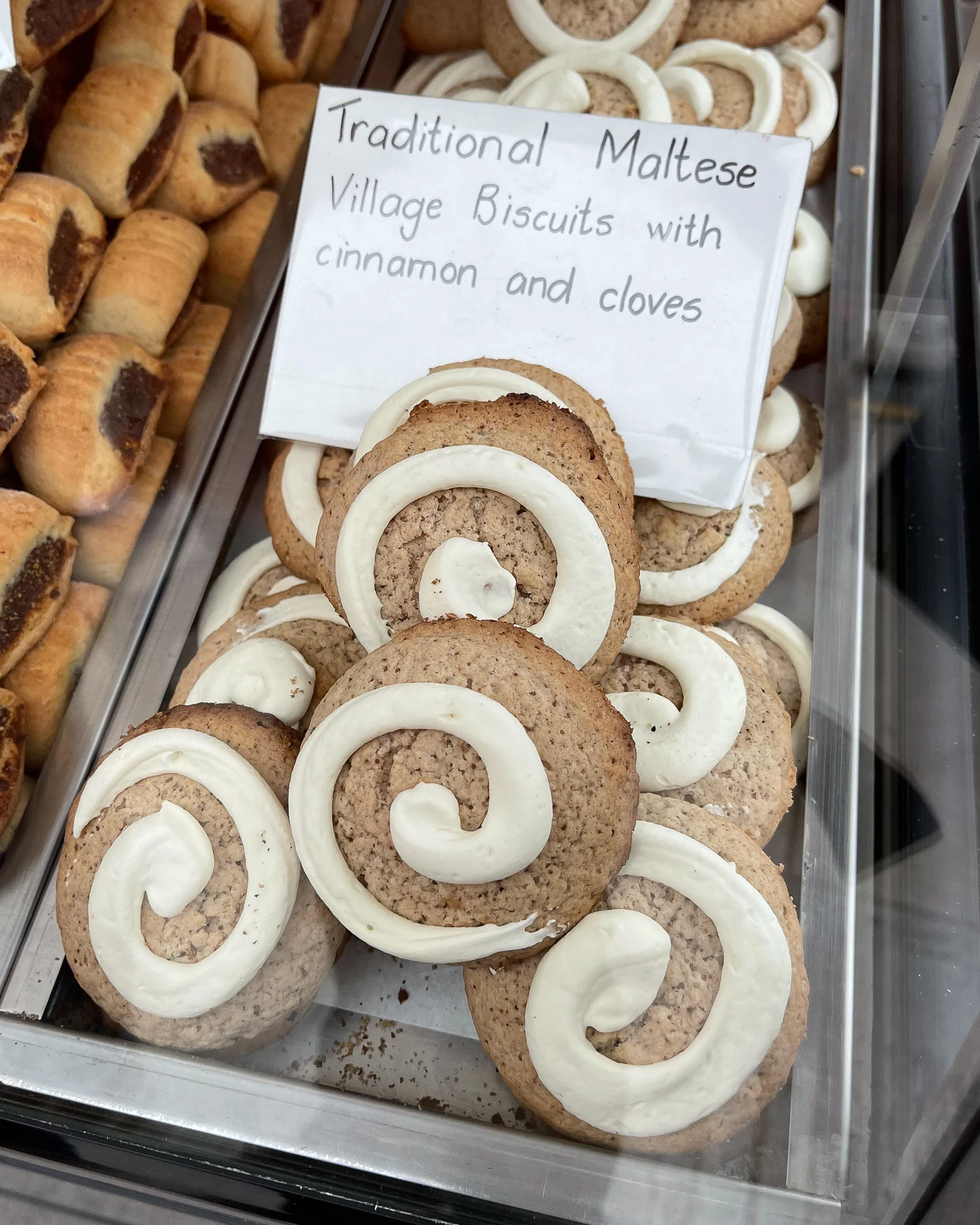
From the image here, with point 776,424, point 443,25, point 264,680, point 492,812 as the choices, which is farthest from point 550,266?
point 443,25

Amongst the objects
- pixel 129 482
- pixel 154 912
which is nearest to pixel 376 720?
pixel 154 912

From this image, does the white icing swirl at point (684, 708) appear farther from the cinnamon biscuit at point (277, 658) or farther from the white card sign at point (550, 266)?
the cinnamon biscuit at point (277, 658)

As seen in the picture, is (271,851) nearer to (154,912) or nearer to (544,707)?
(154,912)

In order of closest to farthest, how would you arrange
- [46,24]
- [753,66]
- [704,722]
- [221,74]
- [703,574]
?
[704,722]
[703,574]
[46,24]
[753,66]
[221,74]

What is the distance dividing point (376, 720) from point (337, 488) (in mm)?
315

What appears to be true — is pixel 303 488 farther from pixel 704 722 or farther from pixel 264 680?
pixel 704 722

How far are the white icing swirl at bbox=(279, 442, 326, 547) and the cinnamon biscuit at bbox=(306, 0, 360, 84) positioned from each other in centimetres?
87

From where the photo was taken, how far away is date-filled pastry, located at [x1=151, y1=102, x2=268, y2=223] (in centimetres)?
148

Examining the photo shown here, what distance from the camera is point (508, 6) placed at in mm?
1452

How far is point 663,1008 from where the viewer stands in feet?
2.66

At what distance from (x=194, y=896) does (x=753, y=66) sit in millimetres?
1414

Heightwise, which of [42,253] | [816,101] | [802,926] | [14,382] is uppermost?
[816,101]

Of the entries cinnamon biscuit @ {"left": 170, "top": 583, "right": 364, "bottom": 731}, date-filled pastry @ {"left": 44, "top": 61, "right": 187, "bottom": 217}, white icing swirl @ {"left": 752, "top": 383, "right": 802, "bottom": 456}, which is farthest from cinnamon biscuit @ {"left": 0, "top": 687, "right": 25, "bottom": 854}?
white icing swirl @ {"left": 752, "top": 383, "right": 802, "bottom": 456}

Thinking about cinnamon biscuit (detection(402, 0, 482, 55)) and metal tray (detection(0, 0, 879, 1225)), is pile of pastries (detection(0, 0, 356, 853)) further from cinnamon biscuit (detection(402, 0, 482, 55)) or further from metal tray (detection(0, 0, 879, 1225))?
cinnamon biscuit (detection(402, 0, 482, 55))
